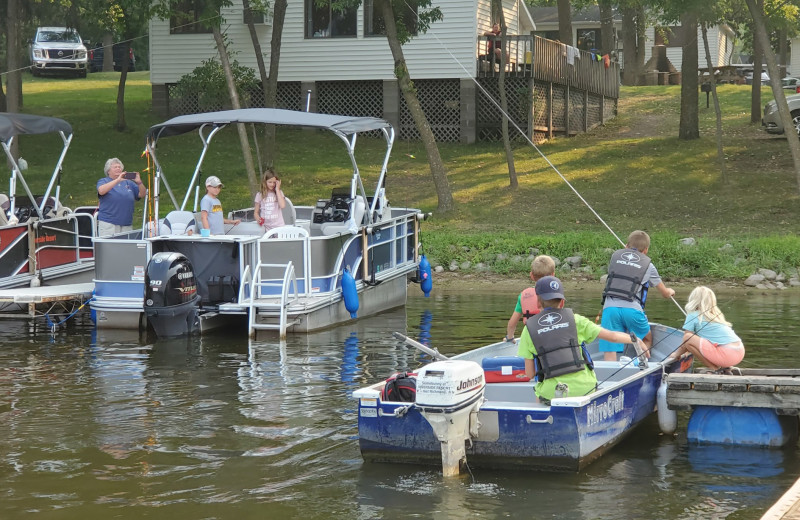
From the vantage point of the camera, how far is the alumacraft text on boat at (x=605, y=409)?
8.54 m

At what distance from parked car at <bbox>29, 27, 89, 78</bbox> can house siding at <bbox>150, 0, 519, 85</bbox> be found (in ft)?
45.2

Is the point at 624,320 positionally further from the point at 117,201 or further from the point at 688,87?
the point at 688,87

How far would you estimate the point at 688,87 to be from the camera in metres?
29.8

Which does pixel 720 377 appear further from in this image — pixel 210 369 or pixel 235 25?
pixel 235 25

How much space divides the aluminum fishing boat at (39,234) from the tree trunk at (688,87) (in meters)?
16.9

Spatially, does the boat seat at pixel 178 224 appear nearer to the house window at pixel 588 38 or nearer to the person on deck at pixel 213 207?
the person on deck at pixel 213 207

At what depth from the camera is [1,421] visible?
34.0 feet

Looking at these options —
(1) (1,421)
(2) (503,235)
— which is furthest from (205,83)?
(1) (1,421)

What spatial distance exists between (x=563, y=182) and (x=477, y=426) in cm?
1838

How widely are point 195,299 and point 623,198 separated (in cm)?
1309

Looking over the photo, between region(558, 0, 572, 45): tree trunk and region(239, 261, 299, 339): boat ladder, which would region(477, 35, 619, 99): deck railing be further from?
region(239, 261, 299, 339): boat ladder

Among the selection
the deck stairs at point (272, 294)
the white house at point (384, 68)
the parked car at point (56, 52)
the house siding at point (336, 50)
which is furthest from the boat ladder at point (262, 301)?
the parked car at point (56, 52)

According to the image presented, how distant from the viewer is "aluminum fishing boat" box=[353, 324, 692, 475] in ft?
26.4

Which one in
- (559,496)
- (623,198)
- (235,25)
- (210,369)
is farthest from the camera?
(235,25)
